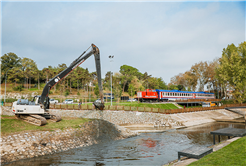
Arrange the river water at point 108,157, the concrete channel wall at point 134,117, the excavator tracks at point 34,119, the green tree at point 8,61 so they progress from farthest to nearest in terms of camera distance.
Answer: the green tree at point 8,61 → the concrete channel wall at point 134,117 → the excavator tracks at point 34,119 → the river water at point 108,157

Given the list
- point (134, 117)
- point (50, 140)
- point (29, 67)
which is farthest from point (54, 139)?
point (29, 67)

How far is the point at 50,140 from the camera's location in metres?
13.0

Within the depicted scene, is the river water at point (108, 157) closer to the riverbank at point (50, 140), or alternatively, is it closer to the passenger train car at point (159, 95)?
the riverbank at point (50, 140)

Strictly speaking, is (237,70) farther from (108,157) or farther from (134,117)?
(108,157)

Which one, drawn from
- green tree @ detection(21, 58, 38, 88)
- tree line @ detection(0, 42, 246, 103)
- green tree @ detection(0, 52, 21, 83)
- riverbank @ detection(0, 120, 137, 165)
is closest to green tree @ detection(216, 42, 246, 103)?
tree line @ detection(0, 42, 246, 103)

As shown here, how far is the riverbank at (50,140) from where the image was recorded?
10.7 m

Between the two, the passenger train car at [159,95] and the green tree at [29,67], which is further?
the green tree at [29,67]

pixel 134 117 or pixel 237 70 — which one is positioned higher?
pixel 237 70

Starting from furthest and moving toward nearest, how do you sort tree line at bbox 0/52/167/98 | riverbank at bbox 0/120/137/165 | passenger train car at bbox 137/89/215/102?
tree line at bbox 0/52/167/98, passenger train car at bbox 137/89/215/102, riverbank at bbox 0/120/137/165

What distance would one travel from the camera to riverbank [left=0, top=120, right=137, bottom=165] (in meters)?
10.7

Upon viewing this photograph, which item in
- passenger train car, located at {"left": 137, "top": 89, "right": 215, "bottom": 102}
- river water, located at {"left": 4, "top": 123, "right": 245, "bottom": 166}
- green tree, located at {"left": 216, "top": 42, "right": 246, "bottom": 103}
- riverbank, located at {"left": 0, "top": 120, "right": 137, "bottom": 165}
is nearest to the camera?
river water, located at {"left": 4, "top": 123, "right": 245, "bottom": 166}

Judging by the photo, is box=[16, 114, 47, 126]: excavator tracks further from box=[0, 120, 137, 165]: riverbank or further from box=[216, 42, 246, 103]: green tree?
box=[216, 42, 246, 103]: green tree

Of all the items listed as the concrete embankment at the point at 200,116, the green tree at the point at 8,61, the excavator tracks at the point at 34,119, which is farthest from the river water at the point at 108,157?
the green tree at the point at 8,61

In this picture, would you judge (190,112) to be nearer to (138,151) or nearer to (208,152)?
(138,151)
